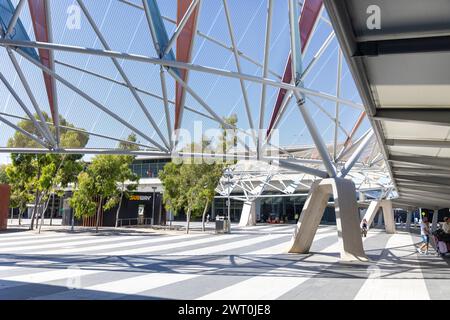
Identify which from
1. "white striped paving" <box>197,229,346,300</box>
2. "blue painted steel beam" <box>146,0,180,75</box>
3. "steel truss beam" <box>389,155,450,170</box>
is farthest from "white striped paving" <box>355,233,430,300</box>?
"blue painted steel beam" <box>146,0,180,75</box>

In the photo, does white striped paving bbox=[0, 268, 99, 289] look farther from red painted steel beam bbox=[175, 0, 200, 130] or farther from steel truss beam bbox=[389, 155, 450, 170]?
steel truss beam bbox=[389, 155, 450, 170]

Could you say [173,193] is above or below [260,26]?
below

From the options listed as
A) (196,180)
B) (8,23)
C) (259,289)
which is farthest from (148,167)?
(259,289)

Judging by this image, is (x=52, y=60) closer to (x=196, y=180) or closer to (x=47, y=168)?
(x=47, y=168)

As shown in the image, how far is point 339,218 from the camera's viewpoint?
626 inches

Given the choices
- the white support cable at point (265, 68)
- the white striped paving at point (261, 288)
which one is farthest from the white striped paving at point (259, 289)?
the white support cable at point (265, 68)

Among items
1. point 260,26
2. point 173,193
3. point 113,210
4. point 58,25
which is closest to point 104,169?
point 173,193

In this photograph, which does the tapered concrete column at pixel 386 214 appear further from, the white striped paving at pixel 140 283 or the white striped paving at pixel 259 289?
the white striped paving at pixel 140 283

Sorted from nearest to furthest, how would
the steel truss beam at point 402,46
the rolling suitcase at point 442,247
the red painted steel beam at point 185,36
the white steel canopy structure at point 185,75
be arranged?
→ the steel truss beam at point 402,46, the white steel canopy structure at point 185,75, the red painted steel beam at point 185,36, the rolling suitcase at point 442,247

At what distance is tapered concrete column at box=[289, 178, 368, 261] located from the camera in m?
15.8

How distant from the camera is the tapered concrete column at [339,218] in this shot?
620 inches

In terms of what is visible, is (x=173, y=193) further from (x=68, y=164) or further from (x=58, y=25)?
(x=58, y=25)
